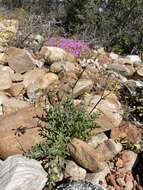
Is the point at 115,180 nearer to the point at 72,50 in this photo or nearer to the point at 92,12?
the point at 72,50

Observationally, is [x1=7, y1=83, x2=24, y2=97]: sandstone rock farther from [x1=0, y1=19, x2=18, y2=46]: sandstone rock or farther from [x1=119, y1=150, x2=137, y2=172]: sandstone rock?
[x1=119, y1=150, x2=137, y2=172]: sandstone rock

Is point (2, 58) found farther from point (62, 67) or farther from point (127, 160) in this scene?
point (127, 160)

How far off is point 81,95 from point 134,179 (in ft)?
4.94

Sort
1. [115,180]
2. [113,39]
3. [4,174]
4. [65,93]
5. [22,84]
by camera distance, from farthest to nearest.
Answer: [113,39] → [22,84] → [65,93] → [115,180] → [4,174]

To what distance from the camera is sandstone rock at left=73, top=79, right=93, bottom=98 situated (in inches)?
237

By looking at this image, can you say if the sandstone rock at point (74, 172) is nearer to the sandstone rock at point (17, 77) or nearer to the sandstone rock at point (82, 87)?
the sandstone rock at point (82, 87)

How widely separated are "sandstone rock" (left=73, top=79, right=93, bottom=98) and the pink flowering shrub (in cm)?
164

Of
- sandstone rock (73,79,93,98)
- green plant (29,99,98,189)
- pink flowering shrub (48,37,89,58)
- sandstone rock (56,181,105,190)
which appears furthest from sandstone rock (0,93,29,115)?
pink flowering shrub (48,37,89,58)

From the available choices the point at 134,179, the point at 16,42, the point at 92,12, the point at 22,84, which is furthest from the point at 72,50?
the point at 134,179

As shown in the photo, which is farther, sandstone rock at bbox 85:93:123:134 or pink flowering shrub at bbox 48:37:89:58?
pink flowering shrub at bbox 48:37:89:58

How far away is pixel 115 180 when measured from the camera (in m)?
4.97

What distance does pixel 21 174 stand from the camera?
180 inches

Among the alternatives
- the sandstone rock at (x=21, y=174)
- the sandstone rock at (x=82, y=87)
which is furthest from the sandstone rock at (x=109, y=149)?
the sandstone rock at (x=82, y=87)

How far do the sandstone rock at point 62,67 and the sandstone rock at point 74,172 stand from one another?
204 centimetres
